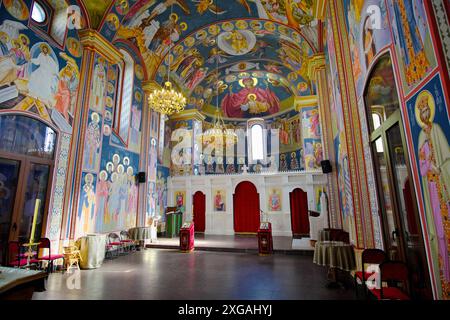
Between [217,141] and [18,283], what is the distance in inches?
389

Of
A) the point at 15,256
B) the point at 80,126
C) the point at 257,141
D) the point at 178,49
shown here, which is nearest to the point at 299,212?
the point at 257,141

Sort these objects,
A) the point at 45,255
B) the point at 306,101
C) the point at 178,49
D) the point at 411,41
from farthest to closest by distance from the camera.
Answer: the point at 306,101 < the point at 178,49 < the point at 45,255 < the point at 411,41

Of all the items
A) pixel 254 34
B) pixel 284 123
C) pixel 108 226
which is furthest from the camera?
pixel 284 123

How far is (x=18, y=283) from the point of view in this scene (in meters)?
2.68

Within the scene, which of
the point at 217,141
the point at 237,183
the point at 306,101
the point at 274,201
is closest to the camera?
the point at 217,141

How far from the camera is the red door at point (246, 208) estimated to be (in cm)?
→ 1340

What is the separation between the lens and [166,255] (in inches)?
313

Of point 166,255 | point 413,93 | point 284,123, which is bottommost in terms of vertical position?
point 166,255

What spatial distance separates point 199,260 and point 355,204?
4.75 m

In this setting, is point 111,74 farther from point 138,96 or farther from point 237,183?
point 237,183
